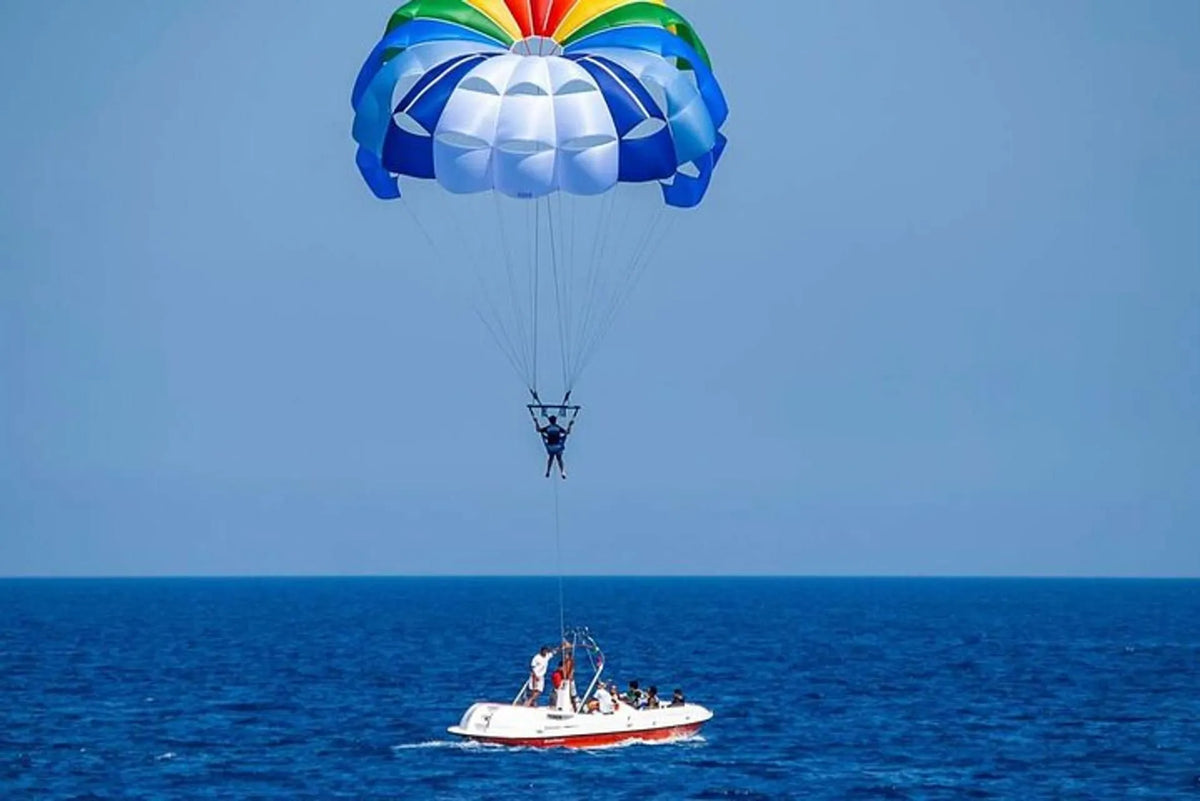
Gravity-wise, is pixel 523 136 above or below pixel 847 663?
above

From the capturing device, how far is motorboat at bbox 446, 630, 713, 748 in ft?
153

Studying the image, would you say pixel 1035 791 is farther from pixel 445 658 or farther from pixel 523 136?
pixel 445 658

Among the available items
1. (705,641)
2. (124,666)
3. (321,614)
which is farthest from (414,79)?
(321,614)

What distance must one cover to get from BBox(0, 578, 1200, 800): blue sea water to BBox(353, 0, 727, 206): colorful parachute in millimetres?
13186

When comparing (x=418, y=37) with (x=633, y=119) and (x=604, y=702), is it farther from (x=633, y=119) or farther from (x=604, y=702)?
(x=604, y=702)

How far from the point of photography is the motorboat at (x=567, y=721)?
46.6 meters

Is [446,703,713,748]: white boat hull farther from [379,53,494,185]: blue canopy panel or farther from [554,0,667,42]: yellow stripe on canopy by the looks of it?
[554,0,667,42]: yellow stripe on canopy

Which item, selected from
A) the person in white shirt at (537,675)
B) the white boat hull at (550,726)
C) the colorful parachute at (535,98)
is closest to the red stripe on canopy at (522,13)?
the colorful parachute at (535,98)

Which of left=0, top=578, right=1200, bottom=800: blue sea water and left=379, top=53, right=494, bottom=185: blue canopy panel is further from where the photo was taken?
left=0, top=578, right=1200, bottom=800: blue sea water

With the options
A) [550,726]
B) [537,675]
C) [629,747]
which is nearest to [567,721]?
[550,726]

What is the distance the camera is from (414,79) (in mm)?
44250

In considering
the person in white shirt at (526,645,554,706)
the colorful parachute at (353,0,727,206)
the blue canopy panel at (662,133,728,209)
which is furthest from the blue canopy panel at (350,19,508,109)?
the person in white shirt at (526,645,554,706)

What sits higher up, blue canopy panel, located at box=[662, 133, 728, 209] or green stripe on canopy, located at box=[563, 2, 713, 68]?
green stripe on canopy, located at box=[563, 2, 713, 68]

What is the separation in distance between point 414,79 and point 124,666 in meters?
45.8
